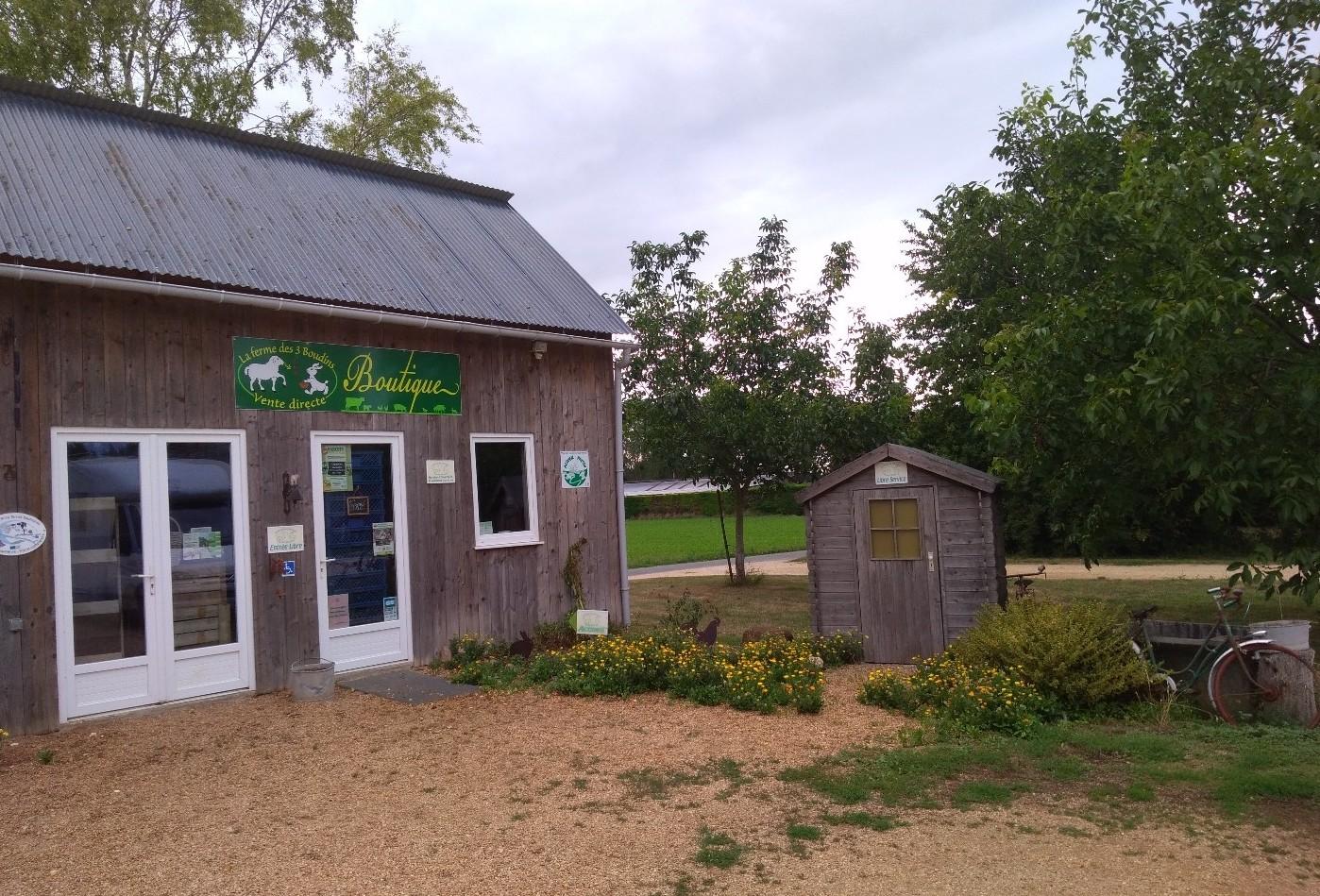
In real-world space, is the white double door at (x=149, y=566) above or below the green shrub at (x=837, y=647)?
above

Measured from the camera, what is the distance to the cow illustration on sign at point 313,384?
9.41 m

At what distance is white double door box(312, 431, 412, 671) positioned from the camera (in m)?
9.50

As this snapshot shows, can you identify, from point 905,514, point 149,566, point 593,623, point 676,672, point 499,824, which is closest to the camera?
point 499,824

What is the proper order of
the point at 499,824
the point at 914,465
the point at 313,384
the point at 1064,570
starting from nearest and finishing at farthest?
the point at 499,824 < the point at 313,384 < the point at 914,465 < the point at 1064,570

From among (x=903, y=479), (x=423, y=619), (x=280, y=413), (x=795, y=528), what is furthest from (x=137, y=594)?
(x=795, y=528)

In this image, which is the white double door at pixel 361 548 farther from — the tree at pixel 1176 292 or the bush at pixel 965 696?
the tree at pixel 1176 292

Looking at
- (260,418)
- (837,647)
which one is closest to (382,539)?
(260,418)

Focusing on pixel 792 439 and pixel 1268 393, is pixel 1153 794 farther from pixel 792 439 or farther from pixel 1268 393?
pixel 792 439

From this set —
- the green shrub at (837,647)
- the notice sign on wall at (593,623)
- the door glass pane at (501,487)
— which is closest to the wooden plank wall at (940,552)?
the green shrub at (837,647)

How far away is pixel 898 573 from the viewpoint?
10102 millimetres

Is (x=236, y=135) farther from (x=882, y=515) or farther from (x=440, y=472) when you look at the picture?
(x=882, y=515)

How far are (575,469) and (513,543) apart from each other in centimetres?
125

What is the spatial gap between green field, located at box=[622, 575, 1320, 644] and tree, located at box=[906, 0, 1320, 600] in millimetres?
3290

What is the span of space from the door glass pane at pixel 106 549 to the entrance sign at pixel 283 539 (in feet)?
3.65
